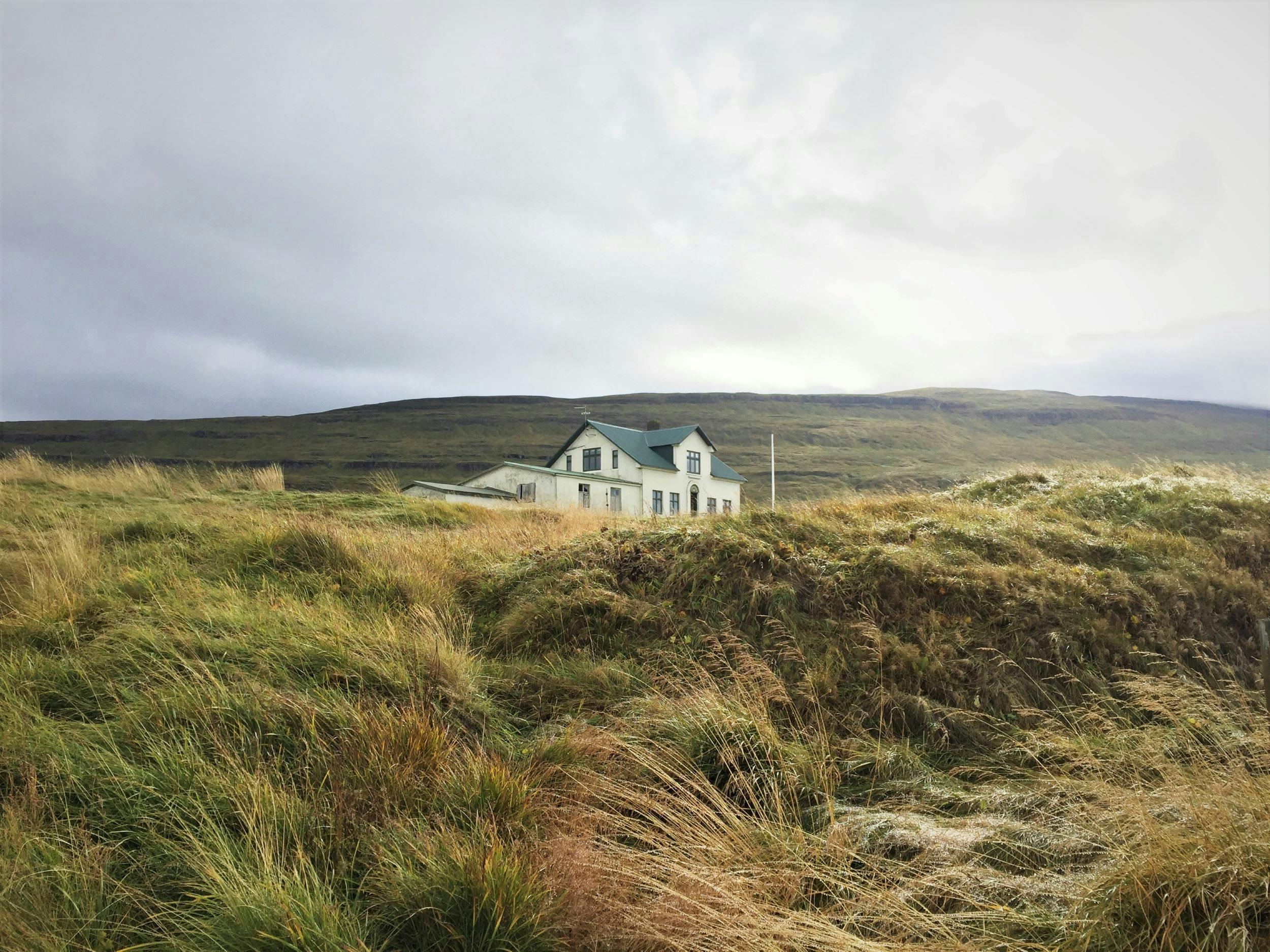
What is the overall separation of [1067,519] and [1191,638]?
3.79 metres

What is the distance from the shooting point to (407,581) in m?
8.95

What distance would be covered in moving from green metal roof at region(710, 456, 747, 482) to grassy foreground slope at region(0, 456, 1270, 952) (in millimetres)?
40640

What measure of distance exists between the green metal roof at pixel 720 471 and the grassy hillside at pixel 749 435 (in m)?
21.1

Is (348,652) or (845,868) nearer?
(845,868)

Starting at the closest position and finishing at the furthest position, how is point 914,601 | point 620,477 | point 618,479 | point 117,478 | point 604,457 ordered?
point 914,601 → point 117,478 → point 618,479 → point 620,477 → point 604,457

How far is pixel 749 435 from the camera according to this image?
13538 centimetres

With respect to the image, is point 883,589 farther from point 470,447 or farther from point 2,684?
point 470,447

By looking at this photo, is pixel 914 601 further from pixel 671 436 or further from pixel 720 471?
pixel 720 471

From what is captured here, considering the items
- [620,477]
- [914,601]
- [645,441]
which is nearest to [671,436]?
[645,441]

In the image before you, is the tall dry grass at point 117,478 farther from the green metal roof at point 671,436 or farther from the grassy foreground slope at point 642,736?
the green metal roof at point 671,436

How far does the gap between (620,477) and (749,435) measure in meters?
92.2

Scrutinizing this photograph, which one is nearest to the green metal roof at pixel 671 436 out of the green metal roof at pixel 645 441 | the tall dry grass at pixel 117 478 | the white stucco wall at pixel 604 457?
the green metal roof at pixel 645 441

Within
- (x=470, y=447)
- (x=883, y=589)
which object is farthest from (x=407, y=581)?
(x=470, y=447)

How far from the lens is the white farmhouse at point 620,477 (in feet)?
142
